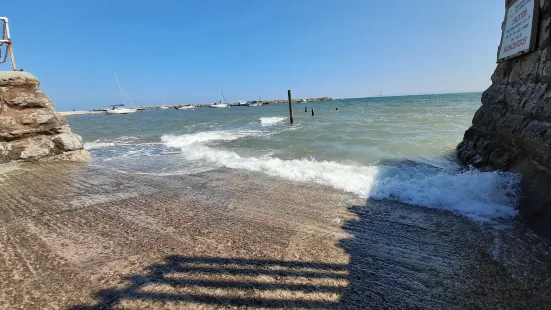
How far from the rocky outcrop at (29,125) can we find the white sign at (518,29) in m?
12.4

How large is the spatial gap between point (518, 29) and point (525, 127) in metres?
2.58

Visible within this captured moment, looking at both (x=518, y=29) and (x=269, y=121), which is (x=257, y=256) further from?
(x=269, y=121)

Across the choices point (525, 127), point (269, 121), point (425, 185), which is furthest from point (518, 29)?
point (269, 121)

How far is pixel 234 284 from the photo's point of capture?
260cm

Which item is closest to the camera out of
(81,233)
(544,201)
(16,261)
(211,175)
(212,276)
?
(212,276)

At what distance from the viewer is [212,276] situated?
2719mm

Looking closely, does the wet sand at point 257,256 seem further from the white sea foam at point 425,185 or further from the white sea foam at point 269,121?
the white sea foam at point 269,121

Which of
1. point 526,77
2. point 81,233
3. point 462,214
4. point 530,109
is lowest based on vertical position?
point 462,214

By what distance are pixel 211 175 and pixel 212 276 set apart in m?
4.38

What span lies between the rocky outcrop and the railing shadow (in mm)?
8371

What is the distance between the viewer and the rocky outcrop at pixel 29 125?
27.1ft

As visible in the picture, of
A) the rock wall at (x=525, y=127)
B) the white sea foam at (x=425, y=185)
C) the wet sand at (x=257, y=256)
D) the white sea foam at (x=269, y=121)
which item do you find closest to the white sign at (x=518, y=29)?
the rock wall at (x=525, y=127)

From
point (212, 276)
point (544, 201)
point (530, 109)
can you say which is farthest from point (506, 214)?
point (212, 276)

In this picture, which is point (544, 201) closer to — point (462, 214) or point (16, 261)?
point (462, 214)
